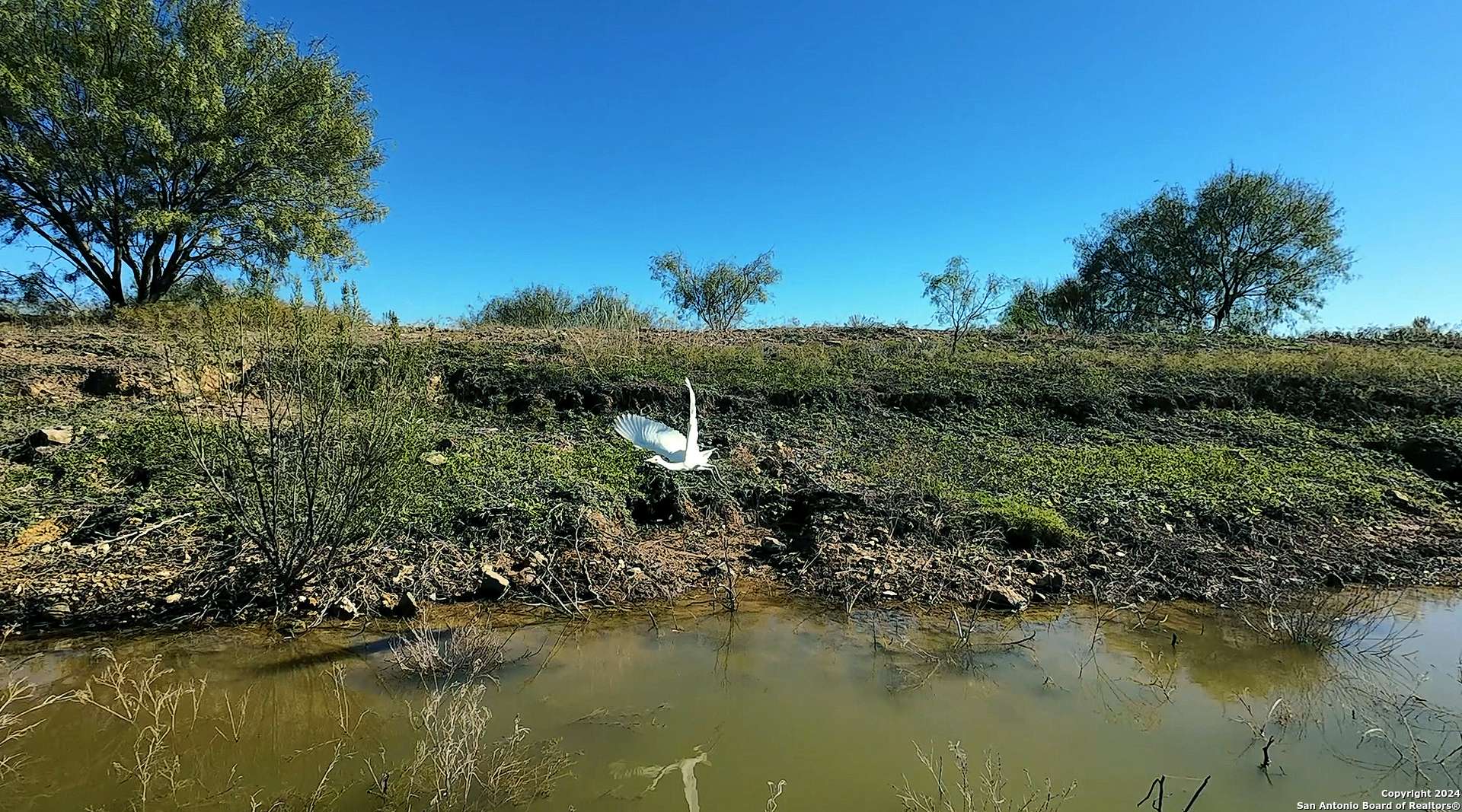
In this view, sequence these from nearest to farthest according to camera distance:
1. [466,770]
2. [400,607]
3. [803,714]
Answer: [466,770] < [803,714] < [400,607]

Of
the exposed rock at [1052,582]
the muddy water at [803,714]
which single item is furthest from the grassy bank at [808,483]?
the muddy water at [803,714]

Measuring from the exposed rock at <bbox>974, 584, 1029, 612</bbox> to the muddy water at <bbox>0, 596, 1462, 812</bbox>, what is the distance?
9.3 inches

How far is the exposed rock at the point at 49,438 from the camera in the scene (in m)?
5.75

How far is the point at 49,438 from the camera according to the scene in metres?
5.79

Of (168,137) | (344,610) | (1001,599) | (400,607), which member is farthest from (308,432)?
(168,137)

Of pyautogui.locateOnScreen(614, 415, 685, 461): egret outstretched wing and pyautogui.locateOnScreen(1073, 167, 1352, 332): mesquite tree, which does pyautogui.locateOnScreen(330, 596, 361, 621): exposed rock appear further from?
pyautogui.locateOnScreen(1073, 167, 1352, 332): mesquite tree

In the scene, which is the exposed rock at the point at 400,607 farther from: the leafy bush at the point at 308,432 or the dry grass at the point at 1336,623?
the dry grass at the point at 1336,623

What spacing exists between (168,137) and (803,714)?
14242 mm

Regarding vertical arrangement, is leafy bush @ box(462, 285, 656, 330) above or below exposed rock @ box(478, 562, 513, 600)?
above

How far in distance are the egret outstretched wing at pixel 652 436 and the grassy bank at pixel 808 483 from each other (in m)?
1.03

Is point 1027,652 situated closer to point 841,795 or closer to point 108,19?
point 841,795

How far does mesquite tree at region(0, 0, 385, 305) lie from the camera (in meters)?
11.0

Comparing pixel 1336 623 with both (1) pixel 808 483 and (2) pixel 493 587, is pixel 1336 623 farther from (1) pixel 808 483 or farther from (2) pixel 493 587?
(2) pixel 493 587

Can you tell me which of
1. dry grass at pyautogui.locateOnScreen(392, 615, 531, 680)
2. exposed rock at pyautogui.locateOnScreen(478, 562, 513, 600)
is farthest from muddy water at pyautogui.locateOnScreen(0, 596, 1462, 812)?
exposed rock at pyautogui.locateOnScreen(478, 562, 513, 600)
